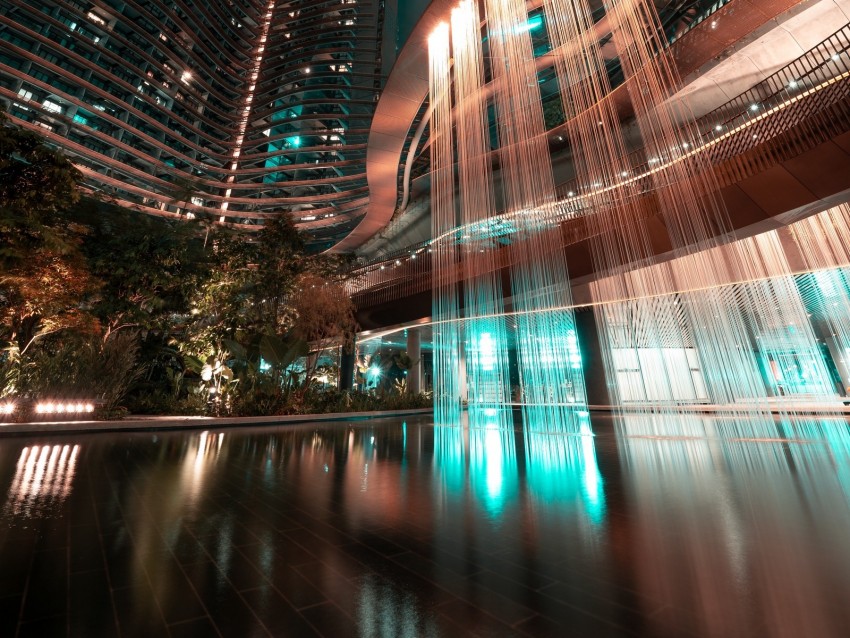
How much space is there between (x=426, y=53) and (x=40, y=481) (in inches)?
443

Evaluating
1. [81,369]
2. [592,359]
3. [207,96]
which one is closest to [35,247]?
[81,369]

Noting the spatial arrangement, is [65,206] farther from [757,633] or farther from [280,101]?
[280,101]

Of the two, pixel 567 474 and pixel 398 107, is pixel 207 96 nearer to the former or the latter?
pixel 398 107

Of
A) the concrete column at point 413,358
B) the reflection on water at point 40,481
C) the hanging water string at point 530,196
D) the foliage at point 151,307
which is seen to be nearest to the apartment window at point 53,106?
the foliage at point 151,307

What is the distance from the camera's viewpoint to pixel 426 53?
9.92 m

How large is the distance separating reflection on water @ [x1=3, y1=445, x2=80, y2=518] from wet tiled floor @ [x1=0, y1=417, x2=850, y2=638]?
4cm

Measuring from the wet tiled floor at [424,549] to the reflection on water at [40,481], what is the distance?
0.04 meters

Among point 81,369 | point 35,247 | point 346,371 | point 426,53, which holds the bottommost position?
point 81,369

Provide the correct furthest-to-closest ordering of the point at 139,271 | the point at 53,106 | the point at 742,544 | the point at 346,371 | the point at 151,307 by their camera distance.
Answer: the point at 53,106, the point at 346,371, the point at 151,307, the point at 139,271, the point at 742,544

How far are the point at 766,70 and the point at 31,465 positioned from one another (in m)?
19.3

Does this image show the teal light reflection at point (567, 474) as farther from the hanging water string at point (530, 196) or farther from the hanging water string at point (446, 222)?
the hanging water string at point (446, 222)

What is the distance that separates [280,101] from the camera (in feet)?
152

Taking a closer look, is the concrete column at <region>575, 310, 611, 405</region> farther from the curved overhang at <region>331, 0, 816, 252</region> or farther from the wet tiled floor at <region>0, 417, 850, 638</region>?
the wet tiled floor at <region>0, 417, 850, 638</region>

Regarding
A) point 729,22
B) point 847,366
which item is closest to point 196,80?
point 729,22
